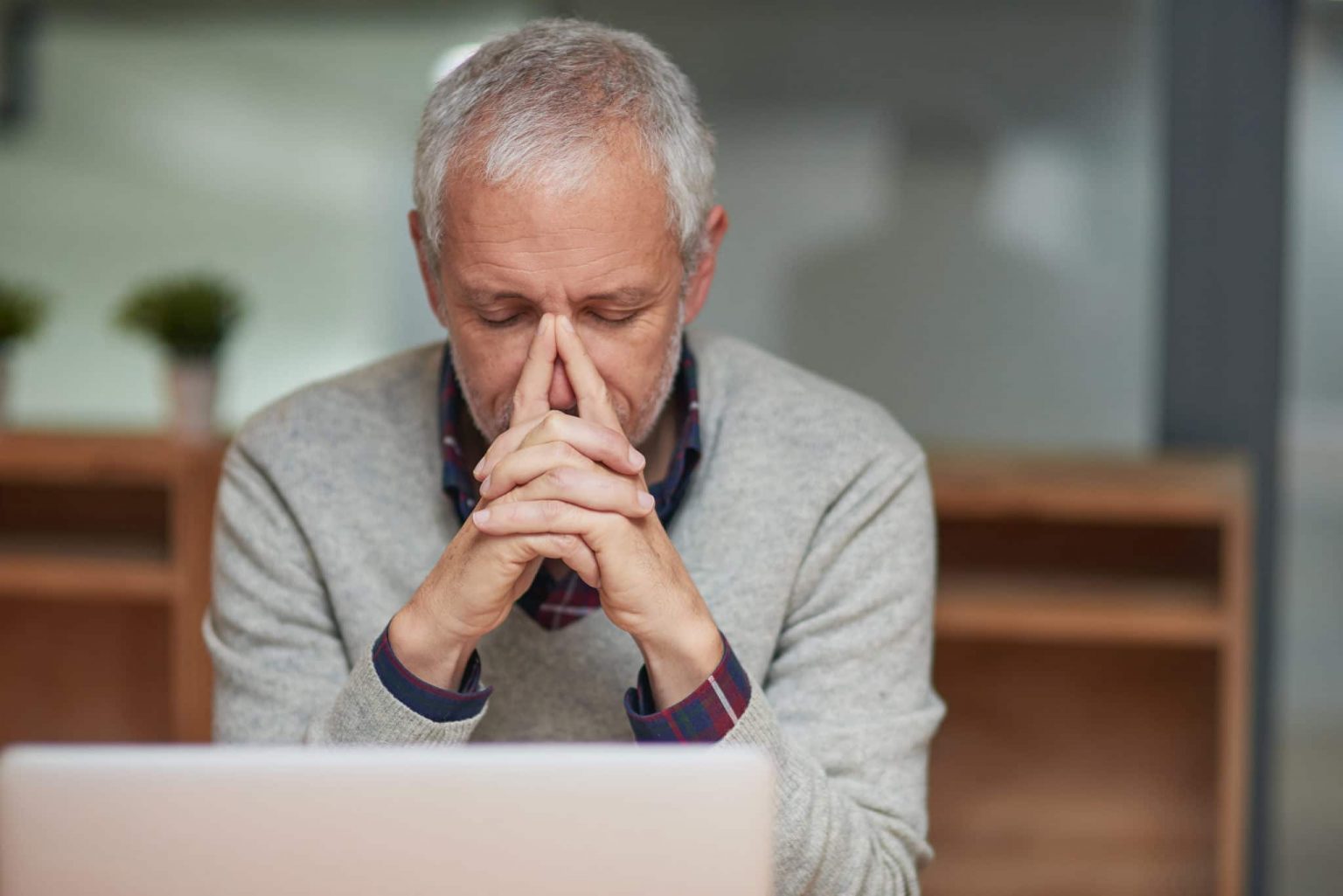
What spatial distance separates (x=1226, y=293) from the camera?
2662 millimetres

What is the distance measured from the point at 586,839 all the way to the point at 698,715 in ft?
1.28

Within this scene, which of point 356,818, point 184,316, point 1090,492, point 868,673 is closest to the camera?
point 356,818

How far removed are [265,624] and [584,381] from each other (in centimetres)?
40

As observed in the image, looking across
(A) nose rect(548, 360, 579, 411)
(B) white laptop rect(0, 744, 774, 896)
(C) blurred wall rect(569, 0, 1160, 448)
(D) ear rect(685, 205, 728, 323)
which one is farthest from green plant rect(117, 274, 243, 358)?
(B) white laptop rect(0, 744, 774, 896)

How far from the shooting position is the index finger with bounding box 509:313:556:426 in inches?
47.4

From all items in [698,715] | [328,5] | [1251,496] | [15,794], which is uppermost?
[328,5]

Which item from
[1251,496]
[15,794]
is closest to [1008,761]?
[1251,496]

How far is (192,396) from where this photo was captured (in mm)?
2678

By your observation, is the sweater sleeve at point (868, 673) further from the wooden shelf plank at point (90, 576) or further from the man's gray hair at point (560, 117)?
the wooden shelf plank at point (90, 576)

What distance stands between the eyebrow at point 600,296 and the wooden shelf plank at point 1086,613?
1.24m

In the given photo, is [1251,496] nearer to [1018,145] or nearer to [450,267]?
[1018,145]

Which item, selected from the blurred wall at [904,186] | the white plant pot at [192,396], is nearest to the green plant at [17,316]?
the white plant pot at [192,396]

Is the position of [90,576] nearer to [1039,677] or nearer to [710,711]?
[1039,677]

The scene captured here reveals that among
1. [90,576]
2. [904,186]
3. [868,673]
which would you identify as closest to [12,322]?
[90,576]
